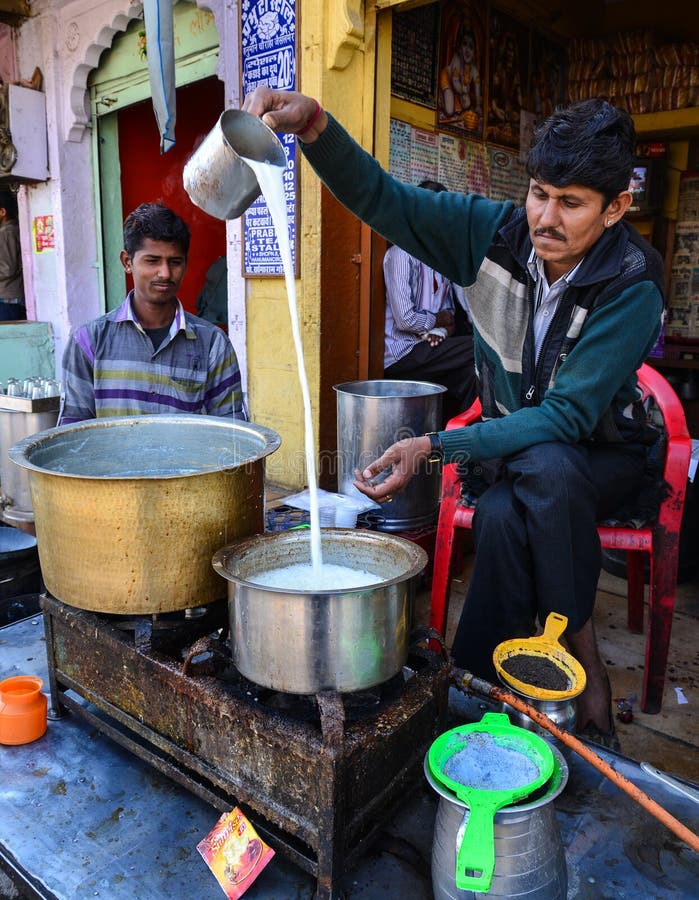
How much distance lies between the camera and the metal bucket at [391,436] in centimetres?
338

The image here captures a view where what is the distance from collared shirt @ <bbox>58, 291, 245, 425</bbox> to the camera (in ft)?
8.94

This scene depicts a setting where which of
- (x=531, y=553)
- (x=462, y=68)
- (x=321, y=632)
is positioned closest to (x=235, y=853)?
(x=321, y=632)

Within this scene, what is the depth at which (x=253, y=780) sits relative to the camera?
4.83ft

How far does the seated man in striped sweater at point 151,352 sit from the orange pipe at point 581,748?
1.57 m

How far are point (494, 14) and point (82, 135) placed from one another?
12.1ft

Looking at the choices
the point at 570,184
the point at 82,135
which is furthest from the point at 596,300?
the point at 82,135

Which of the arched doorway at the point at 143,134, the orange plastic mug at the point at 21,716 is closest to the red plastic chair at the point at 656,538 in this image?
the orange plastic mug at the point at 21,716

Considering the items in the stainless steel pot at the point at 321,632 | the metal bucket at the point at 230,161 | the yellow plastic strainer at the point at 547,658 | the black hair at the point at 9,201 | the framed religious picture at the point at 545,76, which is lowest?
the yellow plastic strainer at the point at 547,658

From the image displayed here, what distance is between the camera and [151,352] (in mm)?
2799

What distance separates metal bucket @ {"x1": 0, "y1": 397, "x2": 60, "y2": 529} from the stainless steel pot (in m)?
1.97

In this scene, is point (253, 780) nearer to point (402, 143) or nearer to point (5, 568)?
point (5, 568)

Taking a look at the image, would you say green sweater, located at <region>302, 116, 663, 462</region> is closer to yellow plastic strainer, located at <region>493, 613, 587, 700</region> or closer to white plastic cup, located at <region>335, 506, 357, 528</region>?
yellow plastic strainer, located at <region>493, 613, 587, 700</region>

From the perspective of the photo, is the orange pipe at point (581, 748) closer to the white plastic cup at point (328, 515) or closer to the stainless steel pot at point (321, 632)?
the stainless steel pot at point (321, 632)

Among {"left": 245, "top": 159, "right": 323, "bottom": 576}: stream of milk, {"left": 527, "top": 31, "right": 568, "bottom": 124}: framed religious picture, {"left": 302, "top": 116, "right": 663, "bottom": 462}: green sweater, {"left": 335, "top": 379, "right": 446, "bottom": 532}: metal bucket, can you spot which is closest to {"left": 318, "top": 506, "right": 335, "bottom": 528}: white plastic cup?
{"left": 335, "top": 379, "right": 446, "bottom": 532}: metal bucket
